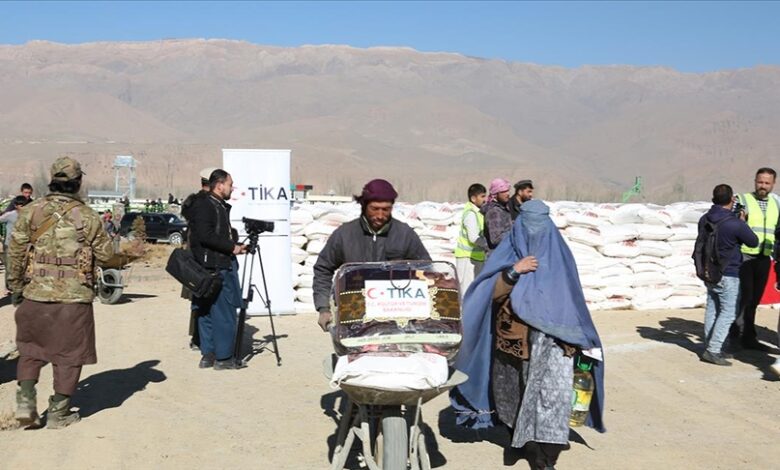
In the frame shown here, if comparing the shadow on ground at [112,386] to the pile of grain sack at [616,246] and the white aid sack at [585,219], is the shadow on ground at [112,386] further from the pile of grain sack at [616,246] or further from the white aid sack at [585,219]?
the white aid sack at [585,219]

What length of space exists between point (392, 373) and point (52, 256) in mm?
2795

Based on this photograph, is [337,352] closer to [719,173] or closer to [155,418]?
[155,418]

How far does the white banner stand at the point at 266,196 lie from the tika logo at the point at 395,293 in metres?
6.13

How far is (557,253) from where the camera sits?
5031mm

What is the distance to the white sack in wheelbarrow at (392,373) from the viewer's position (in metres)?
4.16

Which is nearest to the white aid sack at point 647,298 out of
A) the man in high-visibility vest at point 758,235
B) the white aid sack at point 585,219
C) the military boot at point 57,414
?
the white aid sack at point 585,219

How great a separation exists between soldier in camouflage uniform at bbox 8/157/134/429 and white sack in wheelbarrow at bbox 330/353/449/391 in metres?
2.40

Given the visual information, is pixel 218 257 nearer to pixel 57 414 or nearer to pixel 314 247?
pixel 57 414

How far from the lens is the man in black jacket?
16.2ft

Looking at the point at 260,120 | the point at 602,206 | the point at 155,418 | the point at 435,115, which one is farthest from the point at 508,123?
the point at 155,418

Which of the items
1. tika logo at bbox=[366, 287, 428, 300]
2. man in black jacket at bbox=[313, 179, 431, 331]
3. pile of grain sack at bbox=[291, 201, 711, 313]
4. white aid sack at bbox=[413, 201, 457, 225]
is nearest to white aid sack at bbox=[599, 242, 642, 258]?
pile of grain sack at bbox=[291, 201, 711, 313]

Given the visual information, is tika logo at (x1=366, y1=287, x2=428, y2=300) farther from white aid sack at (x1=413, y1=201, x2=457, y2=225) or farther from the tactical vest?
white aid sack at (x1=413, y1=201, x2=457, y2=225)

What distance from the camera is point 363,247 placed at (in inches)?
196

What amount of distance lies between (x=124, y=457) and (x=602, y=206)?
8.72 metres
